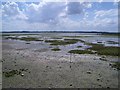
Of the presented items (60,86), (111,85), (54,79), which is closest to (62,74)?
(54,79)

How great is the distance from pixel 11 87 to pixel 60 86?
10.9 ft

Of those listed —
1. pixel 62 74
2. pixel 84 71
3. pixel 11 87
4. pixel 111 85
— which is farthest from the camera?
pixel 84 71

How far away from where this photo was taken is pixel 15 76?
1499cm

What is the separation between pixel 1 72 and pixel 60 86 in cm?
616

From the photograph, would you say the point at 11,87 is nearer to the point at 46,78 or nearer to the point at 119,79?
the point at 46,78

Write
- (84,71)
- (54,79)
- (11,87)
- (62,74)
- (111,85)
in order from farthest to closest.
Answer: (84,71)
(62,74)
(54,79)
(111,85)
(11,87)

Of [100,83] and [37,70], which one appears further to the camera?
[37,70]

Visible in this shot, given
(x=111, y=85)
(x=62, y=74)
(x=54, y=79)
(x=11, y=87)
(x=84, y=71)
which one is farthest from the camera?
(x=84, y=71)

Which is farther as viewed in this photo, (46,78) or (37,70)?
(37,70)

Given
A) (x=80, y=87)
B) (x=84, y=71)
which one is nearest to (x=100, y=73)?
(x=84, y=71)

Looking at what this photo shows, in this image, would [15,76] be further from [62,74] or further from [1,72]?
[62,74]

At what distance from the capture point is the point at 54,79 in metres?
14.3

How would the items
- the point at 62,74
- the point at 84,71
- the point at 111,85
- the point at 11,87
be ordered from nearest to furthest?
1. the point at 11,87
2. the point at 111,85
3. the point at 62,74
4. the point at 84,71

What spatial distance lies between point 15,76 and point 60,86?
4.31 meters
